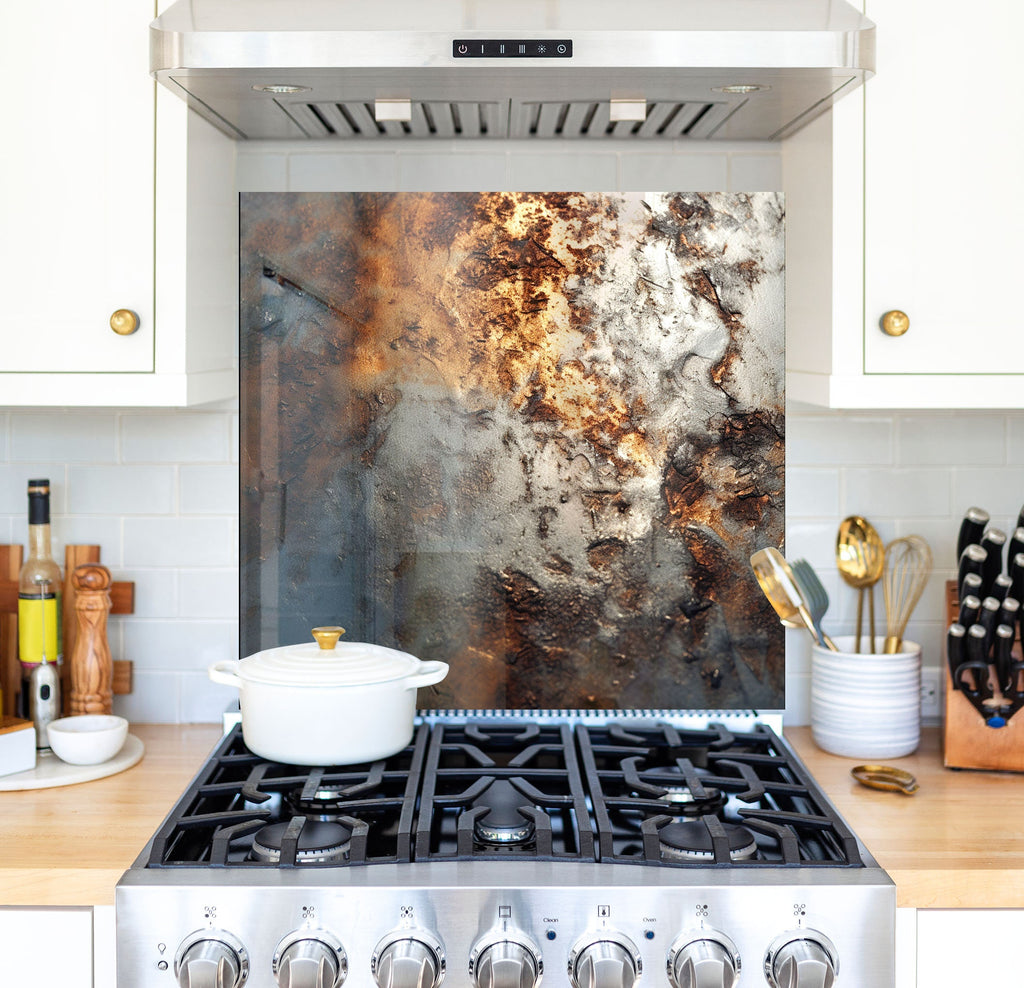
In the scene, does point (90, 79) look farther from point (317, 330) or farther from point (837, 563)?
point (837, 563)

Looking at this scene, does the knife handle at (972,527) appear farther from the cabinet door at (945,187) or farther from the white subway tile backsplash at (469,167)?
the white subway tile backsplash at (469,167)

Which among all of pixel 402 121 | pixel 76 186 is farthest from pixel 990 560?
pixel 76 186

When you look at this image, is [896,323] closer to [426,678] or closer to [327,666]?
[426,678]

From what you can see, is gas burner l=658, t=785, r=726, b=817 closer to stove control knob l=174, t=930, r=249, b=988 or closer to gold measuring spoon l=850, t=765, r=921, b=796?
gold measuring spoon l=850, t=765, r=921, b=796

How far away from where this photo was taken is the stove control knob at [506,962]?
1394mm

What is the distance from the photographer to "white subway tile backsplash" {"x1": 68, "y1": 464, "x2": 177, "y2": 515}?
2117 millimetres

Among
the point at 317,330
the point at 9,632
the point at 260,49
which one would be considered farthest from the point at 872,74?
the point at 9,632

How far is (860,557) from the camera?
2.07 meters

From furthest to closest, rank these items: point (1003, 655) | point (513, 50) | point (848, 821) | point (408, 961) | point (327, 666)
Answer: point (1003, 655), point (327, 666), point (848, 821), point (513, 50), point (408, 961)

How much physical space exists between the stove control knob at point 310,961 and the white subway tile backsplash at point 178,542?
88cm

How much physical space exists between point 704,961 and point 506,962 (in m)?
0.25

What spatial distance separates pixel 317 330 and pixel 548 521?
1.83ft

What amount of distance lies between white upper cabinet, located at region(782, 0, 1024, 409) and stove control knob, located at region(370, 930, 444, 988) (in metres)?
0.97

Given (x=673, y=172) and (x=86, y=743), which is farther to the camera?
(x=673, y=172)
